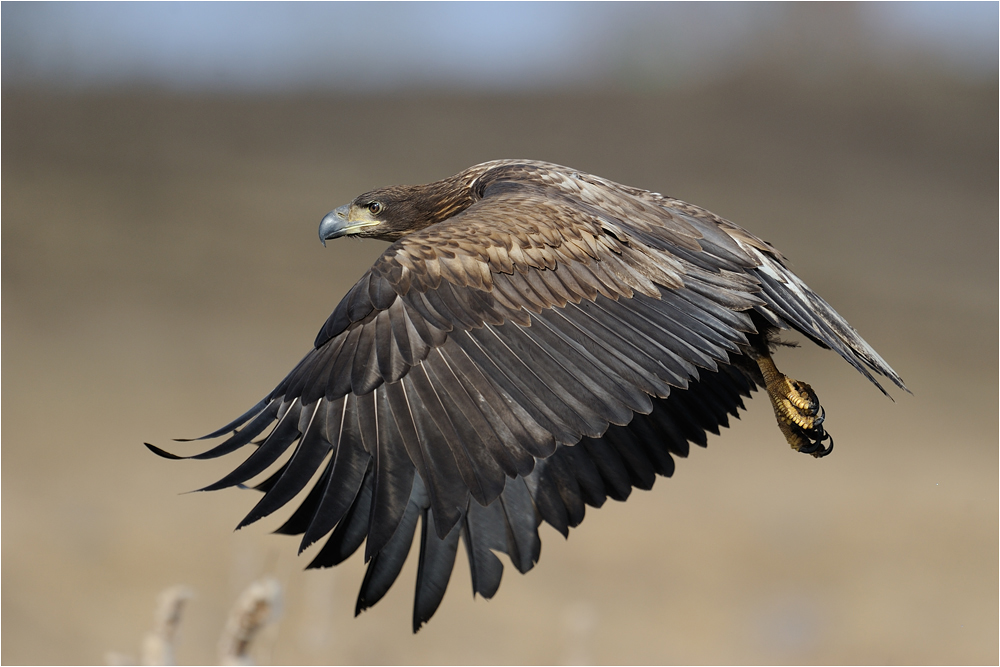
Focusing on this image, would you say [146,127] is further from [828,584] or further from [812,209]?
[828,584]

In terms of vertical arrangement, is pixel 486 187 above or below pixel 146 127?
below

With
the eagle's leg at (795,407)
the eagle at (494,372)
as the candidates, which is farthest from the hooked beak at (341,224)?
the eagle's leg at (795,407)

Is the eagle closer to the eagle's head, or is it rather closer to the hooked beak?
the eagle's head

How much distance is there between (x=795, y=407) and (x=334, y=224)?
217cm

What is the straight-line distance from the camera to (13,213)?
12375mm

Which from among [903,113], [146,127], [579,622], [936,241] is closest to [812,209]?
[936,241]

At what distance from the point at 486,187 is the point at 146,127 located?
38.3 feet

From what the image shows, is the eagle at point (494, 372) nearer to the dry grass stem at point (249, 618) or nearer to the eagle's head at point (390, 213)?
the dry grass stem at point (249, 618)

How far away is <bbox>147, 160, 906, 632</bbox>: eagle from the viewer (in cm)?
278

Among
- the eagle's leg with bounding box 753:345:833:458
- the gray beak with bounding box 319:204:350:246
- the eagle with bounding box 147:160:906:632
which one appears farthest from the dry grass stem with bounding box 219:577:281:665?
the gray beak with bounding box 319:204:350:246

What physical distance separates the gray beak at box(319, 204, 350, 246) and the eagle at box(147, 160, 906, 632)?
3.93ft

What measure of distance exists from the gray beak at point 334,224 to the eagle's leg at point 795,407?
76.7 inches

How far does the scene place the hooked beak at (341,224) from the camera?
4527 mm

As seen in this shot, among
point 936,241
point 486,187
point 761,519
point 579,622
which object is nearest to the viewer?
point 579,622
